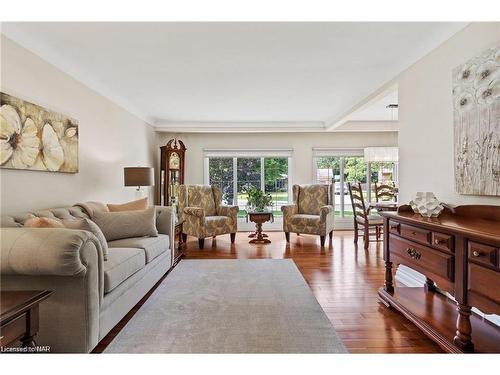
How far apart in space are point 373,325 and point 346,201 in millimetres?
4736

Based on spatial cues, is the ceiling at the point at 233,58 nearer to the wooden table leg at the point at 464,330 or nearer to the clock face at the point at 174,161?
the clock face at the point at 174,161

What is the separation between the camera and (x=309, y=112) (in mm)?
5223

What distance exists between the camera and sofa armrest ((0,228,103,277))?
1.55m

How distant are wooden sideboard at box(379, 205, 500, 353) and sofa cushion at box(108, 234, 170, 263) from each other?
2171 mm

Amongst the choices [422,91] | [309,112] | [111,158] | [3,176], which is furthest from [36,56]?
[309,112]

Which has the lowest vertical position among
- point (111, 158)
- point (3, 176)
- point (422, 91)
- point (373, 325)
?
point (373, 325)

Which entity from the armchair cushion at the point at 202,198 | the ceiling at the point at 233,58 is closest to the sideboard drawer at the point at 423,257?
the ceiling at the point at 233,58

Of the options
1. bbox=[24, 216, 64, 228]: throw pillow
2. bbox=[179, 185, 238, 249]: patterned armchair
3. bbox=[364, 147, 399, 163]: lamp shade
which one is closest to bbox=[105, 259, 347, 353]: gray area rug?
bbox=[24, 216, 64, 228]: throw pillow

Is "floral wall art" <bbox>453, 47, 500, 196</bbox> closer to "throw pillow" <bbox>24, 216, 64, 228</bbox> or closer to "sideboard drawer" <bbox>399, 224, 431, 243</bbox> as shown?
"sideboard drawer" <bbox>399, 224, 431, 243</bbox>

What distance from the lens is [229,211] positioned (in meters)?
5.07

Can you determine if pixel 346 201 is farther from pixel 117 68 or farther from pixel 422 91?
pixel 117 68

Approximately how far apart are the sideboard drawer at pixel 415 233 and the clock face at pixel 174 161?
4.57 meters

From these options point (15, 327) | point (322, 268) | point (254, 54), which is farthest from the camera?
point (322, 268)

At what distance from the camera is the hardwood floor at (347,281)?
76.4 inches
